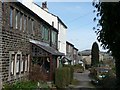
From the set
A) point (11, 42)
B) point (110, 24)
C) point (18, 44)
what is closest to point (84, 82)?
point (18, 44)

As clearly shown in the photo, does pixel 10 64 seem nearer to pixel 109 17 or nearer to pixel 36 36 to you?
pixel 109 17

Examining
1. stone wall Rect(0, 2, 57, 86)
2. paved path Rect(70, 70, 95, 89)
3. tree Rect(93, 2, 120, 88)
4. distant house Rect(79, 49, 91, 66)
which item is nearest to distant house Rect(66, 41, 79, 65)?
paved path Rect(70, 70, 95, 89)

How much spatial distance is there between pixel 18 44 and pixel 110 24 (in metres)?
9.71

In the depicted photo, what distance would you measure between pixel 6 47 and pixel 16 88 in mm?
2727

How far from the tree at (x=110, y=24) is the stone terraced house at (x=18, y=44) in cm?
563

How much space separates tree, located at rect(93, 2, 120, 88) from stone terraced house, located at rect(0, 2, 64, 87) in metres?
5.63

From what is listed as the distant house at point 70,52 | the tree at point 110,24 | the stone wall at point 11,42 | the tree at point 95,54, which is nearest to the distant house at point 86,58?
the distant house at point 70,52

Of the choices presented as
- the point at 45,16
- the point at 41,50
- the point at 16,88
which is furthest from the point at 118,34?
the point at 45,16

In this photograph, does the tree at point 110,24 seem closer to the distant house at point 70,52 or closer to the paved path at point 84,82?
the paved path at point 84,82

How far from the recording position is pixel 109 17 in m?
14.2

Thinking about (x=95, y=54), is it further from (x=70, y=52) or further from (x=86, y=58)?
(x=86, y=58)

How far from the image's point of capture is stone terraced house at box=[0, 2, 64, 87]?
18.6 m

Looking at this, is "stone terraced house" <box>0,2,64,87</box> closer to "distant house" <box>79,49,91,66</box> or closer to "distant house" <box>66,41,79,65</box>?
"distant house" <box>66,41,79,65</box>

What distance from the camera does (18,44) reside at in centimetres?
2261
